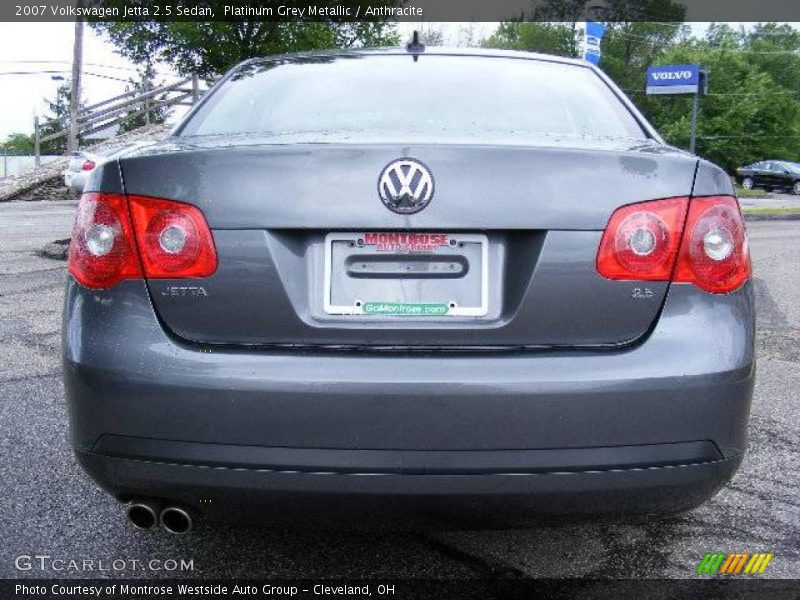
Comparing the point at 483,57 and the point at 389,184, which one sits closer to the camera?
the point at 389,184

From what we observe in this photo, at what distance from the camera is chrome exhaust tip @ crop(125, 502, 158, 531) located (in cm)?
219

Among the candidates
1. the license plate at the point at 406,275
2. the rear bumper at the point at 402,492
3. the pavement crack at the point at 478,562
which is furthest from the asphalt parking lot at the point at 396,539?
the license plate at the point at 406,275

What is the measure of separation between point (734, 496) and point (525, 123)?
5.27 ft

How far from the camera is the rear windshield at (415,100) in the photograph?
8.57 feet

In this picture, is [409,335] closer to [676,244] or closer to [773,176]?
[676,244]

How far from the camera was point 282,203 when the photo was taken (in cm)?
205

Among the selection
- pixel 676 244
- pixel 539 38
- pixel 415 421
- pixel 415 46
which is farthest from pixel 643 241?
pixel 539 38

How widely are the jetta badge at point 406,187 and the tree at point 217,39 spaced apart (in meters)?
26.4

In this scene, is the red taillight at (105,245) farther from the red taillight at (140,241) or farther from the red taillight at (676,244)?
the red taillight at (676,244)

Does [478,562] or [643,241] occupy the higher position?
[643,241]

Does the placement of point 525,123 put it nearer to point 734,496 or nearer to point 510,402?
point 510,402

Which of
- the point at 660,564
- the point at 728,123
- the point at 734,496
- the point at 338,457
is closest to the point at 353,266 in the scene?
the point at 338,457

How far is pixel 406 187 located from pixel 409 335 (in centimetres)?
34

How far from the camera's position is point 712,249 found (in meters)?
2.16
